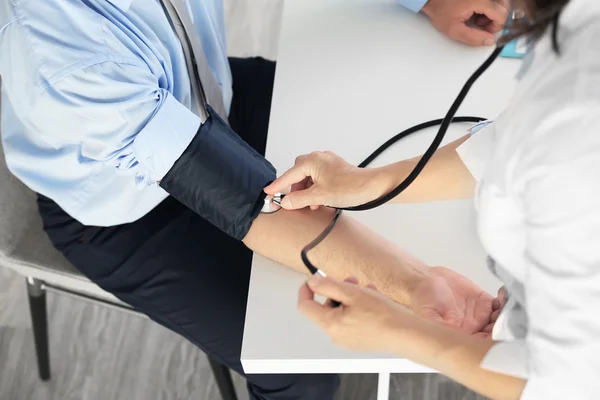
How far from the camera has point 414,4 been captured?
1.06 metres

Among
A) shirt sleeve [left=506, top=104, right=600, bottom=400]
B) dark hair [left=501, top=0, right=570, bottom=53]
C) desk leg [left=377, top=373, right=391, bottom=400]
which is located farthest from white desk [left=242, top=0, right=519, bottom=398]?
dark hair [left=501, top=0, right=570, bottom=53]

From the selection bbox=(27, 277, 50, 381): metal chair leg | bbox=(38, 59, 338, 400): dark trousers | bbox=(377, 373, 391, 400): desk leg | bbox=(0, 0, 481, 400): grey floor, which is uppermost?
bbox=(38, 59, 338, 400): dark trousers

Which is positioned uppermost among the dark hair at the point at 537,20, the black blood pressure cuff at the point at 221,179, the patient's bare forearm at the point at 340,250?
the dark hair at the point at 537,20

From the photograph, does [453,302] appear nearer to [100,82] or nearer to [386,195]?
[386,195]

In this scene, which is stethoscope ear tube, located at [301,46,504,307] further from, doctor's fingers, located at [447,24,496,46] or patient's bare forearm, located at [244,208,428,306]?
doctor's fingers, located at [447,24,496,46]

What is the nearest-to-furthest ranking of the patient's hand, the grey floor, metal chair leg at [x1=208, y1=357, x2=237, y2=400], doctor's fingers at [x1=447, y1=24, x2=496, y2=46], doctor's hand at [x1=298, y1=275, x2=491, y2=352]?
doctor's hand at [x1=298, y1=275, x2=491, y2=352], the patient's hand, doctor's fingers at [x1=447, y1=24, x2=496, y2=46], metal chair leg at [x1=208, y1=357, x2=237, y2=400], the grey floor

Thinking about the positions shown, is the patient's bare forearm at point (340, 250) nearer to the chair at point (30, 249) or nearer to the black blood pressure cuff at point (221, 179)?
the black blood pressure cuff at point (221, 179)

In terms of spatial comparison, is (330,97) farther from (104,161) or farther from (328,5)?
(104,161)

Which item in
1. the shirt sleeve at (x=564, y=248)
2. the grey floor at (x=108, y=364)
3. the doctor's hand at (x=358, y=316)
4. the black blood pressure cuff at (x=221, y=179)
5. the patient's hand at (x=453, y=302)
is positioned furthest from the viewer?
the grey floor at (x=108, y=364)

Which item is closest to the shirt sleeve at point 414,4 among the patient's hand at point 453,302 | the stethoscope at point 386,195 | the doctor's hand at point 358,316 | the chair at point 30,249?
the stethoscope at point 386,195

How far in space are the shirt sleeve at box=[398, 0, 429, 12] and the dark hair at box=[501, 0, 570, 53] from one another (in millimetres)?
544

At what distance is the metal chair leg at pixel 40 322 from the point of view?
1330 mm

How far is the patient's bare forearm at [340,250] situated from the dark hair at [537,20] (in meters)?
0.39

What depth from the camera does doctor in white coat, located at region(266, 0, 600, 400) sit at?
0.47 m
